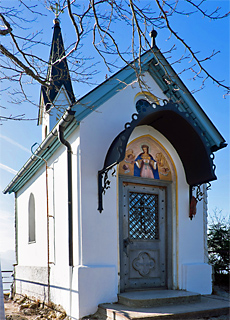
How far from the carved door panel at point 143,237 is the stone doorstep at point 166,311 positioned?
0.95 meters

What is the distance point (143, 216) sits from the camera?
8016 millimetres

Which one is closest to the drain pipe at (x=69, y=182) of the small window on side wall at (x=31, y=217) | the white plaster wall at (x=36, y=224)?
the white plaster wall at (x=36, y=224)

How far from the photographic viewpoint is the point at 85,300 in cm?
662

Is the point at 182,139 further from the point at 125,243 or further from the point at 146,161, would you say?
the point at 125,243

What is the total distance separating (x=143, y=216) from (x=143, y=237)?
44 centimetres

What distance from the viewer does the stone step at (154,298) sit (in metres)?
6.47

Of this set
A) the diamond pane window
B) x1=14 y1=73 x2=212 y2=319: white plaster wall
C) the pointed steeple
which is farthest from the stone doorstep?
the pointed steeple

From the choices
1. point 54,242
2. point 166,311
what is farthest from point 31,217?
point 166,311

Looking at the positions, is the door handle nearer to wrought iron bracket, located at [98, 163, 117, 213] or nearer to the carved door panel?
the carved door panel

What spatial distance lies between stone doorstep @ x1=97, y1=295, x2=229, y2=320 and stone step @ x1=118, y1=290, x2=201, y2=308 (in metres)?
0.09

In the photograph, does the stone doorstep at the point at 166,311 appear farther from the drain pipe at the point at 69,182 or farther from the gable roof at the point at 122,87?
the gable roof at the point at 122,87

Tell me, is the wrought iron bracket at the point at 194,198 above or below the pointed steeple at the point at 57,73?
below

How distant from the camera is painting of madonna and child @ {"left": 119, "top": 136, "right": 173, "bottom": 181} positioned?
7.89 m

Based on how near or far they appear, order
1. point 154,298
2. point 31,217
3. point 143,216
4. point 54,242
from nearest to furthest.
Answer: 1. point 154,298
2. point 143,216
3. point 54,242
4. point 31,217
